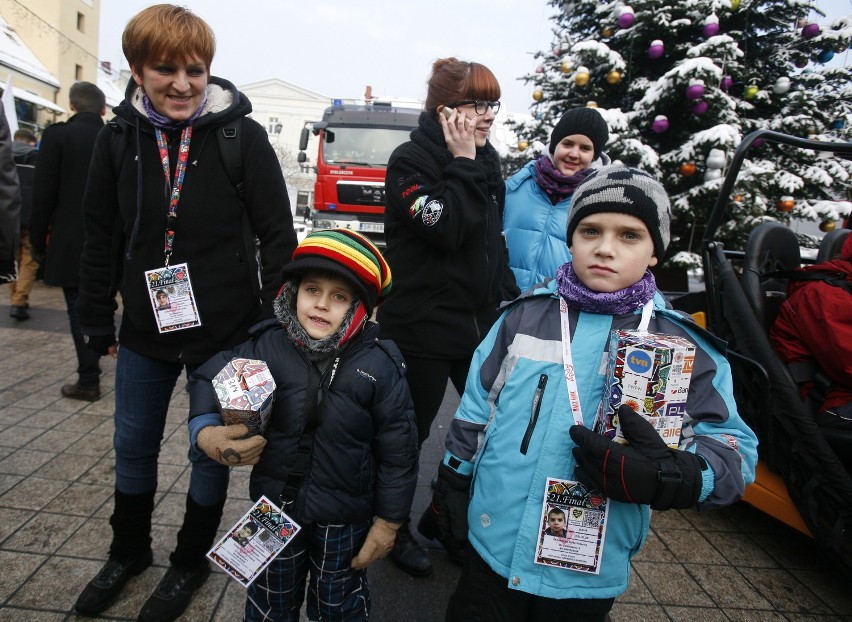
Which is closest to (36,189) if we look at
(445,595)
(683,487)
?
(445,595)

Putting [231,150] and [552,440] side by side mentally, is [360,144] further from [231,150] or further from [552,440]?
[552,440]

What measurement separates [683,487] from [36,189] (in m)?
4.42

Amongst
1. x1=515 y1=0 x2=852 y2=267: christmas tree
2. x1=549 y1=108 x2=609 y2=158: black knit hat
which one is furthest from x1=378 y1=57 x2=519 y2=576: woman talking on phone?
x1=515 y1=0 x2=852 y2=267: christmas tree

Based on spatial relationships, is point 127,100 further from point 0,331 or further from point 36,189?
point 0,331

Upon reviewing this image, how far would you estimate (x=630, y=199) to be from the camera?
1.49 metres

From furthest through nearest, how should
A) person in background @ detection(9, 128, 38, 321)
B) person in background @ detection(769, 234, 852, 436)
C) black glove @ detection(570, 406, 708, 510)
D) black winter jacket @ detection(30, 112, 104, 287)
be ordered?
person in background @ detection(9, 128, 38, 321) < black winter jacket @ detection(30, 112, 104, 287) < person in background @ detection(769, 234, 852, 436) < black glove @ detection(570, 406, 708, 510)

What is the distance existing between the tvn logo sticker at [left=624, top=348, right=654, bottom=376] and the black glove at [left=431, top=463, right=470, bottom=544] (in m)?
0.62

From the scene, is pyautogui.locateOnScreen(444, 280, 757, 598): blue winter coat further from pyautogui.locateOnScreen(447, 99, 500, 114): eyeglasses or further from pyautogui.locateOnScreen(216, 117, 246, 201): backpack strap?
pyautogui.locateOnScreen(216, 117, 246, 201): backpack strap

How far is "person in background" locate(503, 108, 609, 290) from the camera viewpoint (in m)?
2.44

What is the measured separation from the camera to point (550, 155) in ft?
8.38

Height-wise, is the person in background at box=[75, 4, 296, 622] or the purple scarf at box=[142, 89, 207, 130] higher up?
the purple scarf at box=[142, 89, 207, 130]

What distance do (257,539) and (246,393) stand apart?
1.59 feet

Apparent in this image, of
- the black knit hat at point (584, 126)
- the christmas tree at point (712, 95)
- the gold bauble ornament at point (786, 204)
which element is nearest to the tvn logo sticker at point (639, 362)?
the black knit hat at point (584, 126)

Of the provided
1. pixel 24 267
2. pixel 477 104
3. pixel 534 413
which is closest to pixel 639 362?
pixel 534 413
